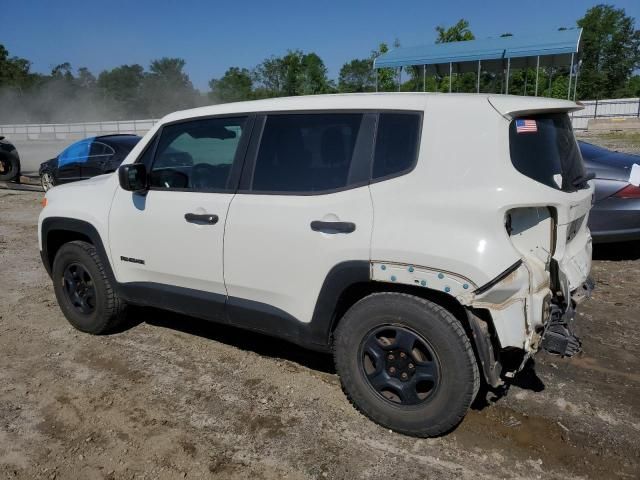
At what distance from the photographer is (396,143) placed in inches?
115

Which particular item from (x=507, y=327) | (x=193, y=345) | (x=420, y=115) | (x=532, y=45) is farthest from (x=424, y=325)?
(x=532, y=45)

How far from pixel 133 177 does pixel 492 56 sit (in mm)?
20537

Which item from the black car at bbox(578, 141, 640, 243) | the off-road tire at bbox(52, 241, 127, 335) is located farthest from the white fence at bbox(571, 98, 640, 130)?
the off-road tire at bbox(52, 241, 127, 335)

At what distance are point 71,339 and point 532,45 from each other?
67.9ft

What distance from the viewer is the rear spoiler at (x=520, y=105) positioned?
2748 millimetres

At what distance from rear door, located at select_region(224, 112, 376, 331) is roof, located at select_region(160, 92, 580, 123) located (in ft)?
0.21

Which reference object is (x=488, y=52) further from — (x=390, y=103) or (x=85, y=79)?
(x=85, y=79)

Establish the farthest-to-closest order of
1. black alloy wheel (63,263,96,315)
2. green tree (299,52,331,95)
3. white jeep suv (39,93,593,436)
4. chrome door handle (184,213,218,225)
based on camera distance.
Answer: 1. green tree (299,52,331,95)
2. black alloy wheel (63,263,96,315)
3. chrome door handle (184,213,218,225)
4. white jeep suv (39,93,593,436)

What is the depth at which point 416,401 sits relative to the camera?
2932 millimetres

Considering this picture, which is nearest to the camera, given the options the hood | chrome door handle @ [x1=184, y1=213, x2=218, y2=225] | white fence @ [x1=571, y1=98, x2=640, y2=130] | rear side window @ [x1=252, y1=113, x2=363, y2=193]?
rear side window @ [x1=252, y1=113, x2=363, y2=193]

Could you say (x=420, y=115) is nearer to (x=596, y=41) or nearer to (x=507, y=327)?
(x=507, y=327)

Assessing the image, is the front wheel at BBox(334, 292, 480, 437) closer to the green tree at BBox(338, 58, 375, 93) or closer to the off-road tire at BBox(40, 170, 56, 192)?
the off-road tire at BBox(40, 170, 56, 192)

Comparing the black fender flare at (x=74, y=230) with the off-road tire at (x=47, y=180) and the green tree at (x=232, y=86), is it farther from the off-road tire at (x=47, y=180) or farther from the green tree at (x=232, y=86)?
the green tree at (x=232, y=86)

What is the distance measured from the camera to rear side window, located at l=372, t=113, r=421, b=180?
2867 mm
